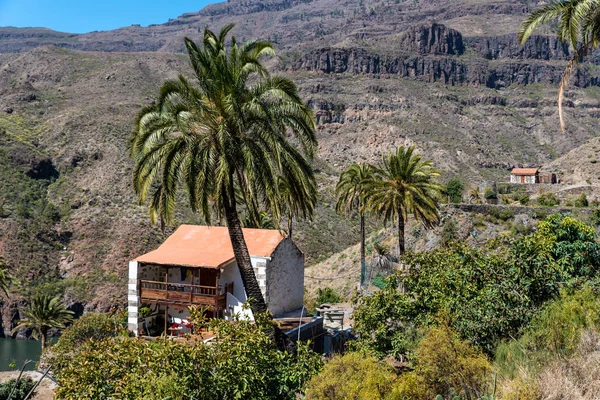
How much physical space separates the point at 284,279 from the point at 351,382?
14.6 metres

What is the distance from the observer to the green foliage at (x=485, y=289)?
53.6 ft

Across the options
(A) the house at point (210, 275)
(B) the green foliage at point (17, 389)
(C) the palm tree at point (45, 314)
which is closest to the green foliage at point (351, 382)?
(A) the house at point (210, 275)

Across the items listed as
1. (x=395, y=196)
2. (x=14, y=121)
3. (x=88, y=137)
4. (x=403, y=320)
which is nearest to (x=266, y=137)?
(x=403, y=320)

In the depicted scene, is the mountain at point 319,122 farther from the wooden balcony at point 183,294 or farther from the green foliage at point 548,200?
the wooden balcony at point 183,294

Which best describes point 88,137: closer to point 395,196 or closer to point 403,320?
point 395,196

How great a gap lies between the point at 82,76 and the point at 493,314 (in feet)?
394

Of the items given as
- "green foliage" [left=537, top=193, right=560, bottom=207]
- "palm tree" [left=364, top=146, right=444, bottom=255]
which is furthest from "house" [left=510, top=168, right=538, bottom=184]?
"palm tree" [left=364, top=146, right=444, bottom=255]

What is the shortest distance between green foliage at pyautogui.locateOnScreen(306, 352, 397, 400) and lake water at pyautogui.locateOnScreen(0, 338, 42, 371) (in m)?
42.7

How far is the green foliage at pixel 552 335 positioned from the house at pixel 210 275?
11.6m

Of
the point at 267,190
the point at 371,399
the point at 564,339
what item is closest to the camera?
the point at 371,399

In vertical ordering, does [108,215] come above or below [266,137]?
below

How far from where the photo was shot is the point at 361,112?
5098 inches

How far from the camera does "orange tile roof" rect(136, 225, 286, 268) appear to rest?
25547 millimetres

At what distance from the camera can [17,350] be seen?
5647 cm
